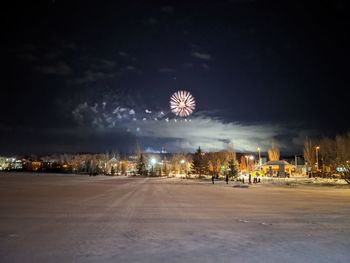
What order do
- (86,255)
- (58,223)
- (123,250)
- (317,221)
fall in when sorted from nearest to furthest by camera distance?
1. (86,255)
2. (123,250)
3. (58,223)
4. (317,221)

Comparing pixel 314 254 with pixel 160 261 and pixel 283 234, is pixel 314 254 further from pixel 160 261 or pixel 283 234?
pixel 160 261

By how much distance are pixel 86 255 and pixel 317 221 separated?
11.2 m

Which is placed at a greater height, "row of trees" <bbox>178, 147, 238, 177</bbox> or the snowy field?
"row of trees" <bbox>178, 147, 238, 177</bbox>

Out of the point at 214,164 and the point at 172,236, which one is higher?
the point at 214,164

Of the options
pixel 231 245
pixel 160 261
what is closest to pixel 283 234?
pixel 231 245

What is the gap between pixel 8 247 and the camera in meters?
10.5

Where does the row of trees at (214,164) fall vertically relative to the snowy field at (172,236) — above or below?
above

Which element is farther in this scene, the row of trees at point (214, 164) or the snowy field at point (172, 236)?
the row of trees at point (214, 164)

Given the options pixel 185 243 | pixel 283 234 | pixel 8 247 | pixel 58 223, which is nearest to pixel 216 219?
pixel 283 234

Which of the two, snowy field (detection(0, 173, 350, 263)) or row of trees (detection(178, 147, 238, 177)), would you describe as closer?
snowy field (detection(0, 173, 350, 263))

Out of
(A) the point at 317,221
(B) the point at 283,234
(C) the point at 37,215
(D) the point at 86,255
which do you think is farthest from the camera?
(C) the point at 37,215

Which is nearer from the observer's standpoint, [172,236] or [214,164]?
[172,236]

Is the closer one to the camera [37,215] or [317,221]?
[317,221]

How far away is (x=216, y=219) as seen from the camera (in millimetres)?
16797
